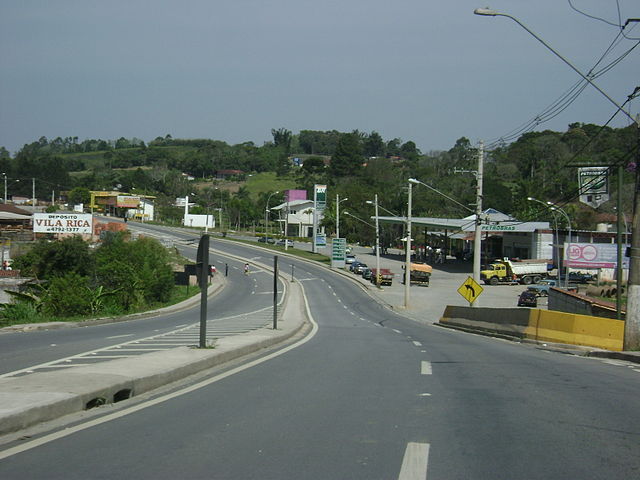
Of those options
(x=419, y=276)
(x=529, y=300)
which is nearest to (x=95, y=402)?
(x=529, y=300)

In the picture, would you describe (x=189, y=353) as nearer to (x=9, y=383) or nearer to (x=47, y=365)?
(x=47, y=365)

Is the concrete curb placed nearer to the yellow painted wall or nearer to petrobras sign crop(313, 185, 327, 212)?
the yellow painted wall

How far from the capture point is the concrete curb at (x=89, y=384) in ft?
24.3

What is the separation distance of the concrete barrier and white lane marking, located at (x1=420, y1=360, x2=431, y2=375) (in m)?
8.99

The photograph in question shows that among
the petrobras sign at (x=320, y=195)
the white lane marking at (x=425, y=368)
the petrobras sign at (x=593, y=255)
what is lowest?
the white lane marking at (x=425, y=368)

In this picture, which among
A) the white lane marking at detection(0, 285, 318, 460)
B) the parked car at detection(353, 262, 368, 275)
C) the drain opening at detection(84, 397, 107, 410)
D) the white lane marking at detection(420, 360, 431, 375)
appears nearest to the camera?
the white lane marking at detection(0, 285, 318, 460)

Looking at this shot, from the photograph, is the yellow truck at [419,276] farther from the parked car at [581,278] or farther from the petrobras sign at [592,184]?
the petrobras sign at [592,184]

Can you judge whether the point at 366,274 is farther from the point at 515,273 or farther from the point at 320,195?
the point at 320,195

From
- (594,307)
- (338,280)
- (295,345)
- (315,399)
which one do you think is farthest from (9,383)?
(338,280)

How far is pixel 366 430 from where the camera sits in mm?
7594

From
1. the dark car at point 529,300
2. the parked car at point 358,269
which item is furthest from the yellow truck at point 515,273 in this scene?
the dark car at point 529,300

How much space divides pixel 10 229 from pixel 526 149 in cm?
13352

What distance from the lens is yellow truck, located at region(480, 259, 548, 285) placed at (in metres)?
79.9

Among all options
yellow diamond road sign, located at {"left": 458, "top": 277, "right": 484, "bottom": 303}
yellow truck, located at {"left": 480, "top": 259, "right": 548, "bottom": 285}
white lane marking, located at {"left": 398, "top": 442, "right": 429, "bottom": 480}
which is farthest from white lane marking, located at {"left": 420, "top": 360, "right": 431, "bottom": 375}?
yellow truck, located at {"left": 480, "top": 259, "right": 548, "bottom": 285}
